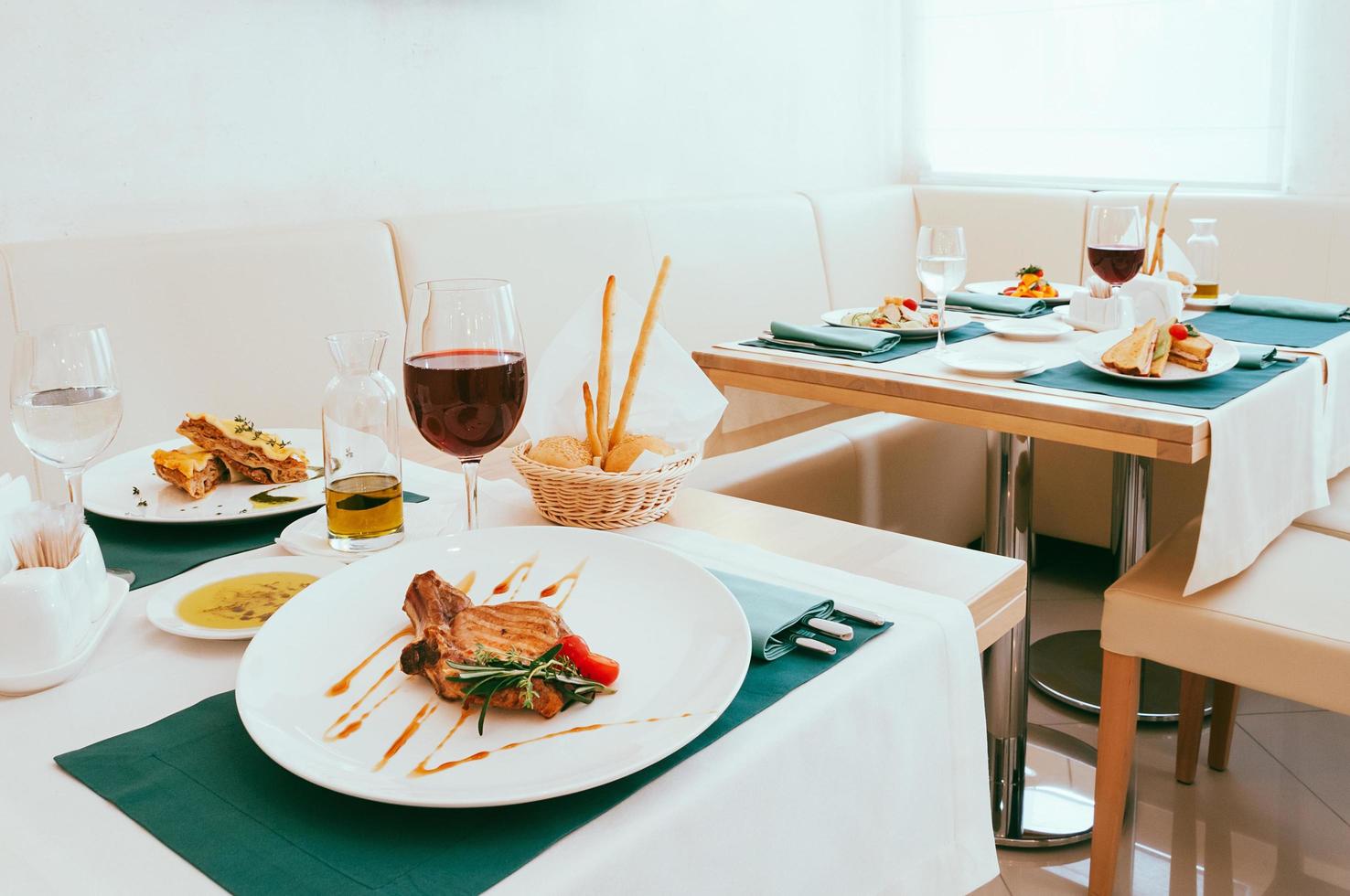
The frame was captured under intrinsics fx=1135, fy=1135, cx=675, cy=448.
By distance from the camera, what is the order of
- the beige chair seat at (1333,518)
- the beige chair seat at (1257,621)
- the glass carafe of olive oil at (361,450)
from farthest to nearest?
the beige chair seat at (1333,518), the beige chair seat at (1257,621), the glass carafe of olive oil at (361,450)

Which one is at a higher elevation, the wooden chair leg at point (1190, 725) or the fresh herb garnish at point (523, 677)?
the fresh herb garnish at point (523, 677)

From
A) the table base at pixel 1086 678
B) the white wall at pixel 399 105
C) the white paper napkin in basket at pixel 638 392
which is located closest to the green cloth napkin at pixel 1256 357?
the table base at pixel 1086 678

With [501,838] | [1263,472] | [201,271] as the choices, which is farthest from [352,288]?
[501,838]

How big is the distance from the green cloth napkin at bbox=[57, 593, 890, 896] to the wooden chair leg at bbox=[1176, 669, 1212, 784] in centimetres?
153

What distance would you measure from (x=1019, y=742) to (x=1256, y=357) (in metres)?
0.69

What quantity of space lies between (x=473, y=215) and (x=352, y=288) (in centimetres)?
36

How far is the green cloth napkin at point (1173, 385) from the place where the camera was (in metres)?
1.57

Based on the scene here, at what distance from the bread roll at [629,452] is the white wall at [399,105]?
157 centimetres

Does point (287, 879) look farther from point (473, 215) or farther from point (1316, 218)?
point (1316, 218)

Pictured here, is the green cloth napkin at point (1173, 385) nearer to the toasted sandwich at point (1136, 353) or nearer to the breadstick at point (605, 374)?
the toasted sandwich at point (1136, 353)

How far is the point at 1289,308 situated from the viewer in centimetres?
217

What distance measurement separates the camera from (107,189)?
A: 2127 millimetres

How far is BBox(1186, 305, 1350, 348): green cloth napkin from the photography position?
6.36 feet

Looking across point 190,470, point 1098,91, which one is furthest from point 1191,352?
point 1098,91
